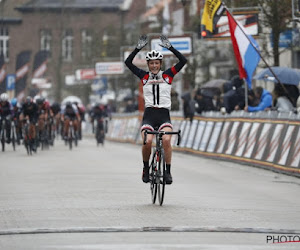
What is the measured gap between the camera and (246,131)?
24734mm

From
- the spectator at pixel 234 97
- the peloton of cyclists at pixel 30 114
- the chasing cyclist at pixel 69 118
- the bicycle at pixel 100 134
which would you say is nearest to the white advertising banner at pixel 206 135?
the spectator at pixel 234 97

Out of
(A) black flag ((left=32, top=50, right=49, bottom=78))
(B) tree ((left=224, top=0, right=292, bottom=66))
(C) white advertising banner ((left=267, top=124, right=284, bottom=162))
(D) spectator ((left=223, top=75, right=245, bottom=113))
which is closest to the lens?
(C) white advertising banner ((left=267, top=124, right=284, bottom=162))

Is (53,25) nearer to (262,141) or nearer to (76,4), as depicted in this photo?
(76,4)

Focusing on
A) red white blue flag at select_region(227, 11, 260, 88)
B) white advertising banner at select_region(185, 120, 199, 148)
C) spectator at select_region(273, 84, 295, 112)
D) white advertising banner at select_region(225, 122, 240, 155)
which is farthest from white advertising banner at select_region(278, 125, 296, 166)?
white advertising banner at select_region(185, 120, 199, 148)

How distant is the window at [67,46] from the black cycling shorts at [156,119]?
8221 centimetres

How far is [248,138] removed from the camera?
24516mm

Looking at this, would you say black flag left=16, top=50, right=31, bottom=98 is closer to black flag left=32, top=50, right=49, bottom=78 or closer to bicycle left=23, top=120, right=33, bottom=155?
black flag left=32, top=50, right=49, bottom=78

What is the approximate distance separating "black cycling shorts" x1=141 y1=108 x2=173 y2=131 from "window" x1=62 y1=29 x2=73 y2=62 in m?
82.2

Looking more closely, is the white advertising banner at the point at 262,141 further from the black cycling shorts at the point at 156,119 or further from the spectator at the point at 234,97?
the black cycling shorts at the point at 156,119

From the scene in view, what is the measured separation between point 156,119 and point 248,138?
10.5 m

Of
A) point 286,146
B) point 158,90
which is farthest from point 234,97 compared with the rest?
point 158,90

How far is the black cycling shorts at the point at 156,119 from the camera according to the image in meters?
14.3

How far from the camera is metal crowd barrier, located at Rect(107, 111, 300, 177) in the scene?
20.9 meters

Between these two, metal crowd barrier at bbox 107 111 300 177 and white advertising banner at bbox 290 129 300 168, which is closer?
white advertising banner at bbox 290 129 300 168
